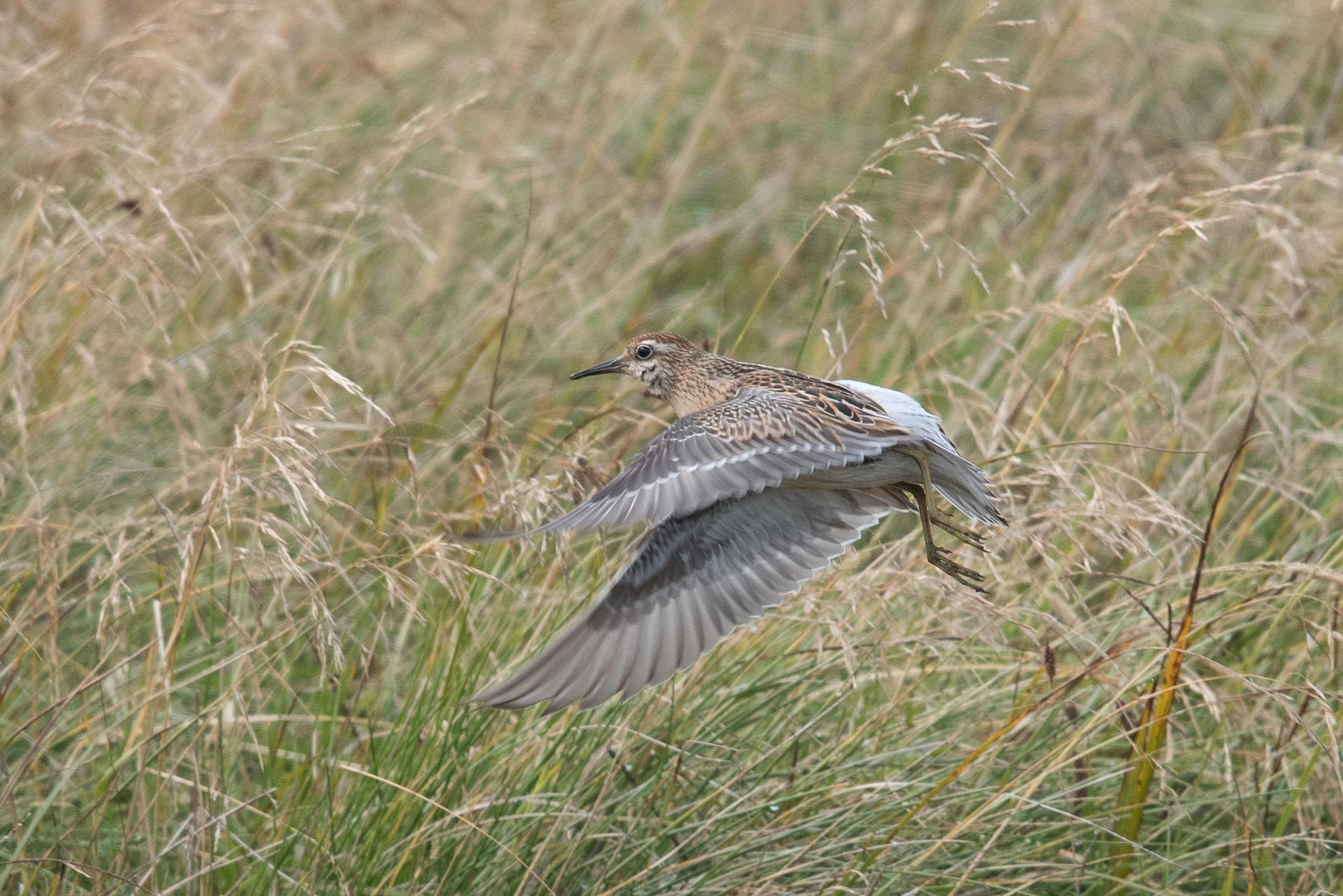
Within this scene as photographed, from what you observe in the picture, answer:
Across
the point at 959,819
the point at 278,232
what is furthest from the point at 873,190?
the point at 959,819

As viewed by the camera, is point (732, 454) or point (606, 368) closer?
point (732, 454)

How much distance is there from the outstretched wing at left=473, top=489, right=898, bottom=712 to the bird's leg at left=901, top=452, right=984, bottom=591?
0.11 metres

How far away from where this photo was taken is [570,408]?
3688 millimetres

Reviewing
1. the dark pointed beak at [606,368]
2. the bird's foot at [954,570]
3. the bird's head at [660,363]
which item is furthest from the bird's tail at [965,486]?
the dark pointed beak at [606,368]

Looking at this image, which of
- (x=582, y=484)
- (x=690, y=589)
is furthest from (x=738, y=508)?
(x=582, y=484)

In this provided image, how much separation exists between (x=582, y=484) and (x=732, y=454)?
1.05ft

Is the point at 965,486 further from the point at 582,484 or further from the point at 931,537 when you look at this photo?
the point at 582,484

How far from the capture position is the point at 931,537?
11.9ft

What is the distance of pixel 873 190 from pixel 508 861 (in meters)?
4.05

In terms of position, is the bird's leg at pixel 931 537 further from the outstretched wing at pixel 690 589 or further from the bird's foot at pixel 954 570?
the outstretched wing at pixel 690 589

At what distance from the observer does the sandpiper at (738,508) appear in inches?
122

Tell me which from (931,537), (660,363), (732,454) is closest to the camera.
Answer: (732,454)

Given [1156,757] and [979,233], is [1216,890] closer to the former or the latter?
[1156,757]

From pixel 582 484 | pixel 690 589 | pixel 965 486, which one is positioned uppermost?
pixel 582 484
